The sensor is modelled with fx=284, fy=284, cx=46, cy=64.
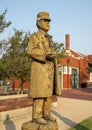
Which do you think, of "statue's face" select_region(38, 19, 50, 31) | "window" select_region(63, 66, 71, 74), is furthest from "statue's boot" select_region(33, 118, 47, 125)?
"window" select_region(63, 66, 71, 74)

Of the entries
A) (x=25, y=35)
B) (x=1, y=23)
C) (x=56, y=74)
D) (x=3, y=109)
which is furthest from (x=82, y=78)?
(x=56, y=74)

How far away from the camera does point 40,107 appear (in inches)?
204

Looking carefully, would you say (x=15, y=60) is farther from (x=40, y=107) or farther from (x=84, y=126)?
(x=40, y=107)

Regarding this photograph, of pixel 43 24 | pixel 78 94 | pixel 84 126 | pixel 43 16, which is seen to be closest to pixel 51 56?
pixel 43 24

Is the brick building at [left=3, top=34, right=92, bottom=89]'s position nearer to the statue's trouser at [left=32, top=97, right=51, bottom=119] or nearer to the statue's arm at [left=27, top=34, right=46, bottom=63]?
the statue's trouser at [left=32, top=97, right=51, bottom=119]

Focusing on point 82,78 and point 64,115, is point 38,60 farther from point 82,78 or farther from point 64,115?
point 82,78

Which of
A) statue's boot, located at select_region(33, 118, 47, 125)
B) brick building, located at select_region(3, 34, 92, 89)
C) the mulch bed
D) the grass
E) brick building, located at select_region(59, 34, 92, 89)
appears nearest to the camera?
statue's boot, located at select_region(33, 118, 47, 125)

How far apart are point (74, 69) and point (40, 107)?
1309 inches

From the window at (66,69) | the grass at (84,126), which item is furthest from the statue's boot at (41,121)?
the window at (66,69)

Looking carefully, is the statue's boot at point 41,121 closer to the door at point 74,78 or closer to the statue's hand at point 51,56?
the statue's hand at point 51,56

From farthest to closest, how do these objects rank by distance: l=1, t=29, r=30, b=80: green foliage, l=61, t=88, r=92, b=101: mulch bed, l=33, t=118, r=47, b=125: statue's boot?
1. l=61, t=88, r=92, b=101: mulch bed
2. l=1, t=29, r=30, b=80: green foliage
3. l=33, t=118, r=47, b=125: statue's boot

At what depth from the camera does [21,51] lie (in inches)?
611

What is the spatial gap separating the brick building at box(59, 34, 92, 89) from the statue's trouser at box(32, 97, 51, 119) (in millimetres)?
28692

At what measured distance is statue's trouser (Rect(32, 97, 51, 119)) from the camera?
515cm
